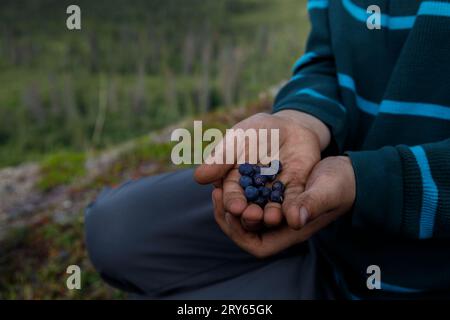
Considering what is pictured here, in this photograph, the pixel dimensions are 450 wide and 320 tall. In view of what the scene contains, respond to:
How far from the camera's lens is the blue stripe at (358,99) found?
1.26 meters

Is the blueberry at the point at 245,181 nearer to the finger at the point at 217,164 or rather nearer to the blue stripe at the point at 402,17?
the finger at the point at 217,164

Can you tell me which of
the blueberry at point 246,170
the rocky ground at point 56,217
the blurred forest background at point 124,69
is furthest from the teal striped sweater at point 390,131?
the blurred forest background at point 124,69

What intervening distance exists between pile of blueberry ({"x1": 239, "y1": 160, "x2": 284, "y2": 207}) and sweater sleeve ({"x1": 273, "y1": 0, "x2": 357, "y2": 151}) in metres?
0.25

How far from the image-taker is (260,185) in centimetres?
103

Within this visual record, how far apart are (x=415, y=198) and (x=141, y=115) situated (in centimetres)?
865

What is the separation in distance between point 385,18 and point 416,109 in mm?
250

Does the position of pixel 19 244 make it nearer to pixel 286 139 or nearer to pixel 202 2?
pixel 286 139

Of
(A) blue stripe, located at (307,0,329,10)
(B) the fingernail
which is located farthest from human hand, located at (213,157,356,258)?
(A) blue stripe, located at (307,0,329,10)

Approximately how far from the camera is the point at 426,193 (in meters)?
0.96

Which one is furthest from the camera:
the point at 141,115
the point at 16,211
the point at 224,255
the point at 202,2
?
the point at 202,2

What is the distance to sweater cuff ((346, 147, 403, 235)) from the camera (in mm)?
955

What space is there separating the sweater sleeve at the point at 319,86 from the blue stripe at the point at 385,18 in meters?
0.14

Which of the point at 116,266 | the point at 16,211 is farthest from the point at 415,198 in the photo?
the point at 16,211

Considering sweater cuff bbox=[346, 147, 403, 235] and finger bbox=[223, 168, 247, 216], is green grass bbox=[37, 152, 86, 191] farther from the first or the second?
sweater cuff bbox=[346, 147, 403, 235]
